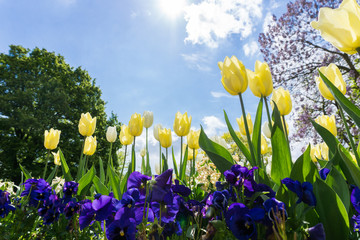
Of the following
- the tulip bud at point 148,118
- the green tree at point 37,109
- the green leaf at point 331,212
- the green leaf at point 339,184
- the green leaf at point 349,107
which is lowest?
the green leaf at point 331,212

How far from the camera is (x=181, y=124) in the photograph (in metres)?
3.32

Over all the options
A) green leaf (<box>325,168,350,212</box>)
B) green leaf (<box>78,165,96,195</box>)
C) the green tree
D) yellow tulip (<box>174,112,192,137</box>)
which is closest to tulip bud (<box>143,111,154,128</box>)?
yellow tulip (<box>174,112,192,137</box>)

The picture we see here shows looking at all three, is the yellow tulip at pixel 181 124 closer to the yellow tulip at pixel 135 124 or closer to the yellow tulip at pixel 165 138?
the yellow tulip at pixel 165 138

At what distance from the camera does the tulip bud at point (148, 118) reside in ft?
13.5

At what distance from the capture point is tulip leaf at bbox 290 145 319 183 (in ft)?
4.94

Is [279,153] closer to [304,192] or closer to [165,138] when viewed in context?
[304,192]

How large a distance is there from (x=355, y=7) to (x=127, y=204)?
1.72 m

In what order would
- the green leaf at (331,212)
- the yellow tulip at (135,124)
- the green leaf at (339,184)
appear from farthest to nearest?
the yellow tulip at (135,124)
the green leaf at (339,184)
the green leaf at (331,212)

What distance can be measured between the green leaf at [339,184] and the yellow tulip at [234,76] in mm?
772

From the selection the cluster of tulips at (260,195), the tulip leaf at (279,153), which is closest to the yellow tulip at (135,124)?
the cluster of tulips at (260,195)

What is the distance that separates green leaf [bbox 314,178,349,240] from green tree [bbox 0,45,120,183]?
17971mm

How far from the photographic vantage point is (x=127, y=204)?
1470 mm

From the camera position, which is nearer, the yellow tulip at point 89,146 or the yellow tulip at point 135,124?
the yellow tulip at point 135,124

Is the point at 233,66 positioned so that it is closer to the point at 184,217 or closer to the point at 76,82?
the point at 184,217
